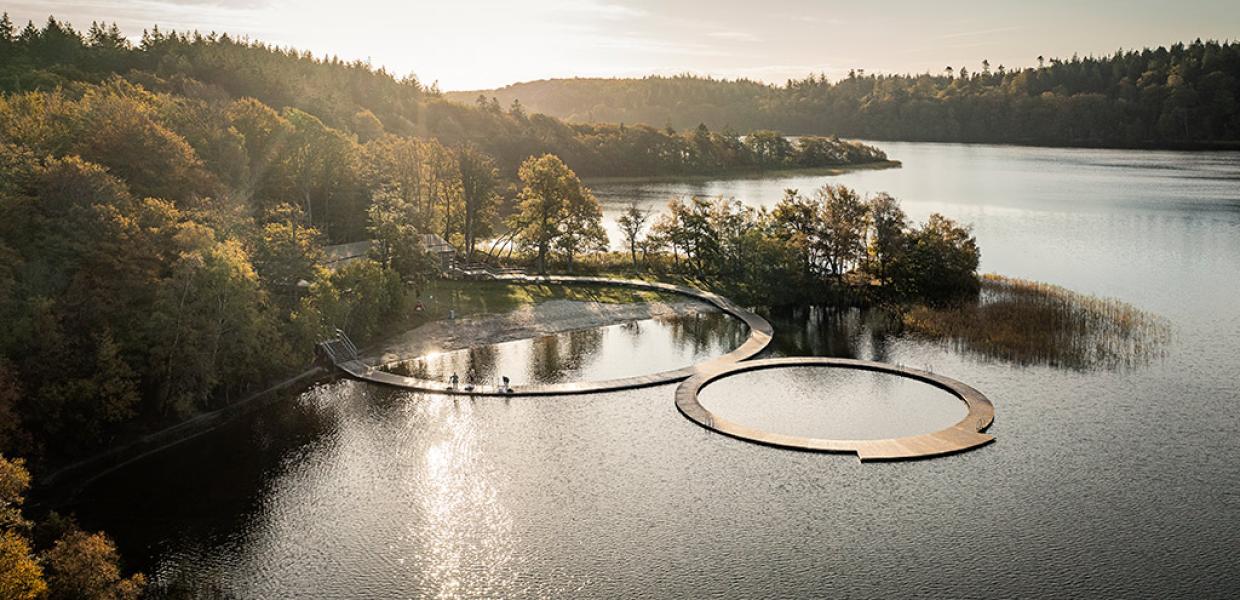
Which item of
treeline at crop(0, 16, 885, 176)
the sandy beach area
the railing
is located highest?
treeline at crop(0, 16, 885, 176)

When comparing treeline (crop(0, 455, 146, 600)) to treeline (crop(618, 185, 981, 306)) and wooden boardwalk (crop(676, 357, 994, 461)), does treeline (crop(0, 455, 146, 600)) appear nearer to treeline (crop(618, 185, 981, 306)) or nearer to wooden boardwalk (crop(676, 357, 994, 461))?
wooden boardwalk (crop(676, 357, 994, 461))

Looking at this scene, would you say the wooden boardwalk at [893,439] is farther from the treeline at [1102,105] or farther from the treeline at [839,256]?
the treeline at [1102,105]

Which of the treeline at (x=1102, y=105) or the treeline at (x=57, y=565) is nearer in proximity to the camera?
the treeline at (x=57, y=565)

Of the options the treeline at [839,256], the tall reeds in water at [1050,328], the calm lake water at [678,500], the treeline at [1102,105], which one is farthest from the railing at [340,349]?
the treeline at [1102,105]

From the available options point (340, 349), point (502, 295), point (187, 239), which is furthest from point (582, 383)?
point (502, 295)

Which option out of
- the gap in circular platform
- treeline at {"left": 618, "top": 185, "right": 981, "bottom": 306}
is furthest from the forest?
the gap in circular platform

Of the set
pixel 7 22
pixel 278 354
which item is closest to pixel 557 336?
pixel 278 354

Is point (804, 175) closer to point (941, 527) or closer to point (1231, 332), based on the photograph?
point (1231, 332)
